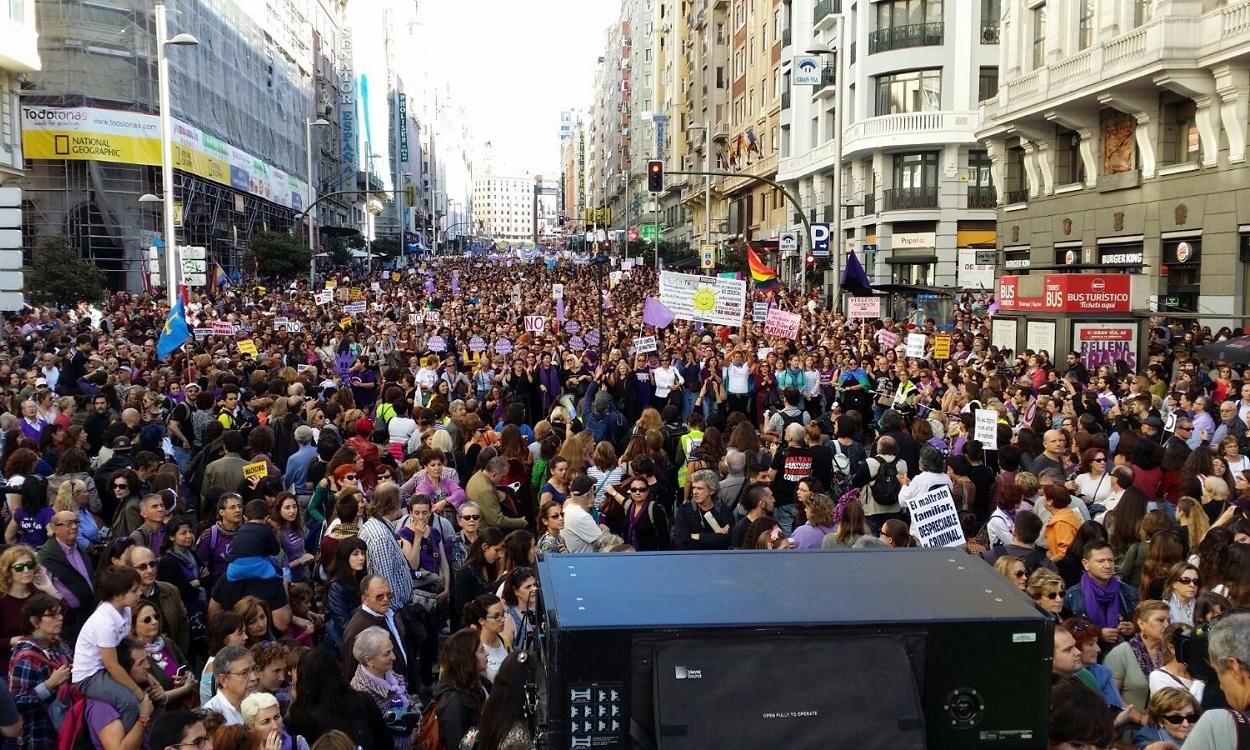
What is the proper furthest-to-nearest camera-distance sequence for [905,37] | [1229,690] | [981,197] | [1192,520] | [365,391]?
[905,37]
[981,197]
[365,391]
[1192,520]
[1229,690]

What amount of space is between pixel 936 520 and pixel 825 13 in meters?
44.8

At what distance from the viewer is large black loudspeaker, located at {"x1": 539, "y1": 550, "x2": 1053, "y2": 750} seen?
10.4 ft

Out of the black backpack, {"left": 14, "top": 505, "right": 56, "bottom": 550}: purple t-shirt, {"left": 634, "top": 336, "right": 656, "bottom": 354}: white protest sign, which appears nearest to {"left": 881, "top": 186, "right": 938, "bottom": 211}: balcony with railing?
{"left": 634, "top": 336, "right": 656, "bottom": 354}: white protest sign

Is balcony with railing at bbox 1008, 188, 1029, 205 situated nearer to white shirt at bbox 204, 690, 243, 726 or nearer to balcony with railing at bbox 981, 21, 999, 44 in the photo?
balcony with railing at bbox 981, 21, 999, 44

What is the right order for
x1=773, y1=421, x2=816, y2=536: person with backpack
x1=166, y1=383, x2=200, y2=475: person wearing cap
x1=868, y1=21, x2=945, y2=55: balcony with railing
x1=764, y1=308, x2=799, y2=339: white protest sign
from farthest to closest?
x1=868, y1=21, x2=945, y2=55: balcony with railing < x1=764, y1=308, x2=799, y2=339: white protest sign < x1=166, y1=383, x2=200, y2=475: person wearing cap < x1=773, y1=421, x2=816, y2=536: person with backpack

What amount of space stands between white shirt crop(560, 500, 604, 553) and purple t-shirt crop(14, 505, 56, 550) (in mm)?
3667

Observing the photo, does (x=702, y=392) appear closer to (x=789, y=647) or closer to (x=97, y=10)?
(x=789, y=647)

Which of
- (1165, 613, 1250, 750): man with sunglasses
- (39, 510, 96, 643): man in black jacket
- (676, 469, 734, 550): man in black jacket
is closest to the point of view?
(1165, 613, 1250, 750): man with sunglasses

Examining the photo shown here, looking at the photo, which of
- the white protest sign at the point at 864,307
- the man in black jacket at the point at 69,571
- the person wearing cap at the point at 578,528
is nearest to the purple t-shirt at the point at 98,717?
the man in black jacket at the point at 69,571

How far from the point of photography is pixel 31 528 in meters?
8.21

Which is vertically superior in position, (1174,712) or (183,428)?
(183,428)

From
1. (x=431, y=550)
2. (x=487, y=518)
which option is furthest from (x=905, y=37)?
(x=431, y=550)

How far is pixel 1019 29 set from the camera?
32.0 m

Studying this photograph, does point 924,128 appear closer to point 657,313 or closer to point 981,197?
point 981,197
